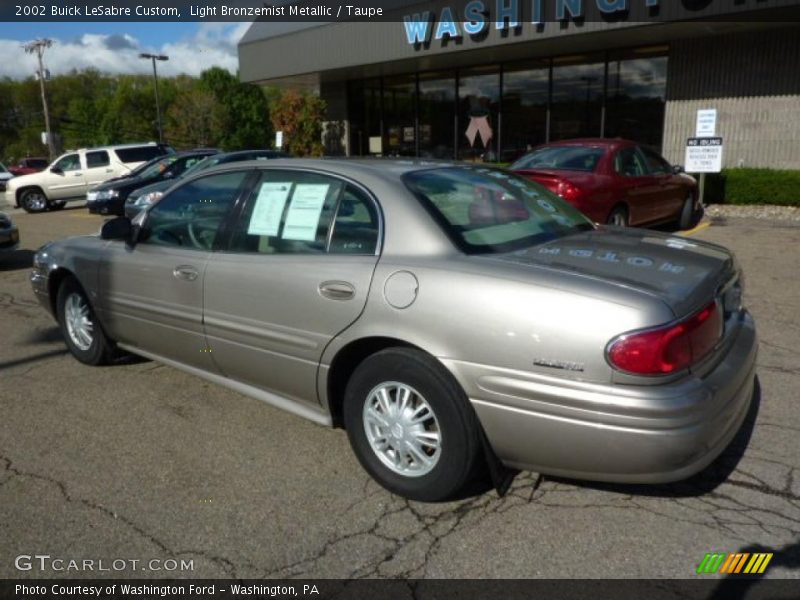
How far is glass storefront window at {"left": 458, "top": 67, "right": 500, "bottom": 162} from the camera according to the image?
18906 mm

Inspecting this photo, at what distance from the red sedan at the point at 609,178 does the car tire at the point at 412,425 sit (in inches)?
216

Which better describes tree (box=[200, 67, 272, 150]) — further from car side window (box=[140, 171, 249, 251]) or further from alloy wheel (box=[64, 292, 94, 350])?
car side window (box=[140, 171, 249, 251])

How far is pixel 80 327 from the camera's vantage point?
4984 mm

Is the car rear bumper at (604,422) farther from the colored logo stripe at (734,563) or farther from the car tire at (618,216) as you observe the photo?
the car tire at (618,216)

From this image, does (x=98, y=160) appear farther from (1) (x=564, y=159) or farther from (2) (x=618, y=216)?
(2) (x=618, y=216)

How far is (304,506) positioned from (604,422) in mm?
1416

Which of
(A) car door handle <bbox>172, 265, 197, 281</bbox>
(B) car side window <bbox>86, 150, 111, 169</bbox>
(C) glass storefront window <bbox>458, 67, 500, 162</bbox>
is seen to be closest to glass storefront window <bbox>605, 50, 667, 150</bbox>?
(C) glass storefront window <bbox>458, 67, 500, 162</bbox>

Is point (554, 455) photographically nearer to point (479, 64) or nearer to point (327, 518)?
point (327, 518)

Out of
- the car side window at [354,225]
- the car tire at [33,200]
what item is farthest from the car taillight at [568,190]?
the car tire at [33,200]

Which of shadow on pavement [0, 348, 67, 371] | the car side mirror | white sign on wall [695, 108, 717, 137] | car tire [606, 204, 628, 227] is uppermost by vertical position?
white sign on wall [695, 108, 717, 137]

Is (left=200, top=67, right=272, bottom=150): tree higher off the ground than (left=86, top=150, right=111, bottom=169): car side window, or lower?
higher

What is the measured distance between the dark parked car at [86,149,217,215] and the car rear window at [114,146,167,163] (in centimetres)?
420

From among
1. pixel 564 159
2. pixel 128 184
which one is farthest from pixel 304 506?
pixel 128 184

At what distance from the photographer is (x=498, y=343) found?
2.66m
